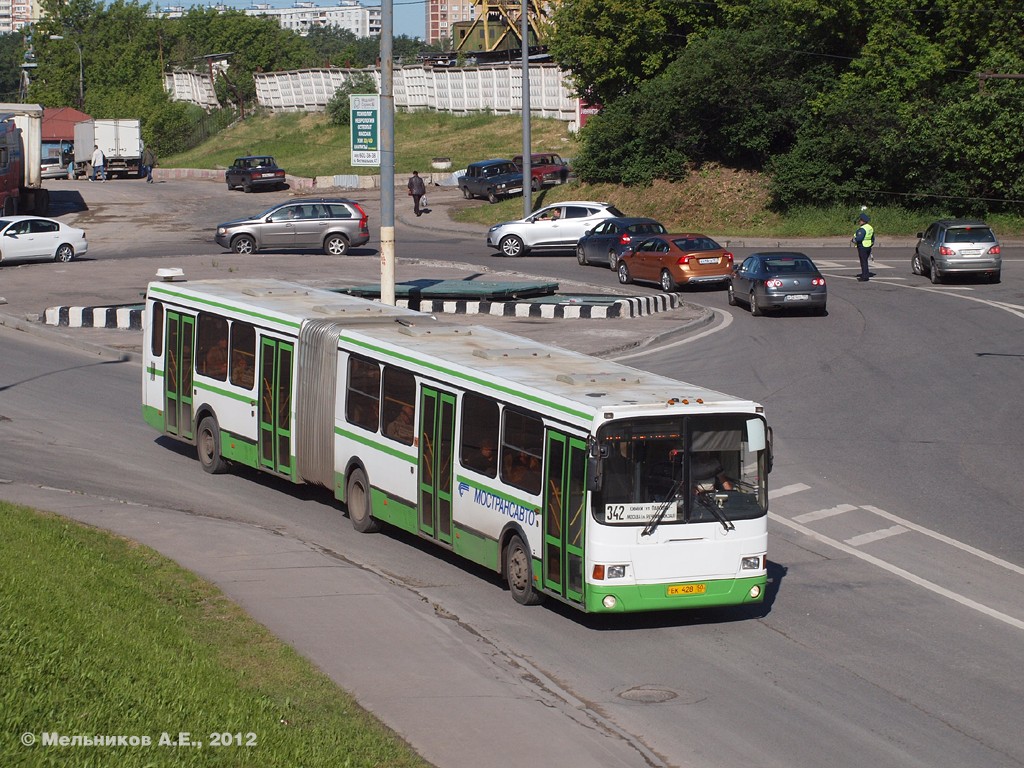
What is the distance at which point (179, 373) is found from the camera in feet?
60.7

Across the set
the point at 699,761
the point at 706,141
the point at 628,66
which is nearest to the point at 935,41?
the point at 706,141

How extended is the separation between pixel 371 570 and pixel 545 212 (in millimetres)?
31984

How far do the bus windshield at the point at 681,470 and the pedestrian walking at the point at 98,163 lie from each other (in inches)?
2879

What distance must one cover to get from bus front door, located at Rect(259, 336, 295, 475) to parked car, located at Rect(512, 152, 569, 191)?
144 ft

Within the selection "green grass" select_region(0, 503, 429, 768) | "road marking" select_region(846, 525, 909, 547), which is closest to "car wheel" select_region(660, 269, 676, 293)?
"road marking" select_region(846, 525, 909, 547)

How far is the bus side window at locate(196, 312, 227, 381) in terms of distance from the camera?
17.6 metres

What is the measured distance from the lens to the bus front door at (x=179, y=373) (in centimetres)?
1833

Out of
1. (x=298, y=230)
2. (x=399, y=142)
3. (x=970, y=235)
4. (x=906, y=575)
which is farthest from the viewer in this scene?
(x=399, y=142)

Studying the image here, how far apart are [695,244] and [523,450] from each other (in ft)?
78.1

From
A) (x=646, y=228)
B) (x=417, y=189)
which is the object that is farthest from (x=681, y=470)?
(x=417, y=189)

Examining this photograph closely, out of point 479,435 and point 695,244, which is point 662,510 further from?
point 695,244

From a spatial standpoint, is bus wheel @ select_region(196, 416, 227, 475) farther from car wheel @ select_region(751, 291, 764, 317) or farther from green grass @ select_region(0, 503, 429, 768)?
car wheel @ select_region(751, 291, 764, 317)

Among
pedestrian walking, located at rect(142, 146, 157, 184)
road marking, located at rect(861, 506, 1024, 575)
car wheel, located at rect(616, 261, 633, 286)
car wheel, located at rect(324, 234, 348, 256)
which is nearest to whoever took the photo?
road marking, located at rect(861, 506, 1024, 575)

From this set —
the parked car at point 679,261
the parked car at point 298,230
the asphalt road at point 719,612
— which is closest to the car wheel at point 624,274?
the parked car at point 679,261
